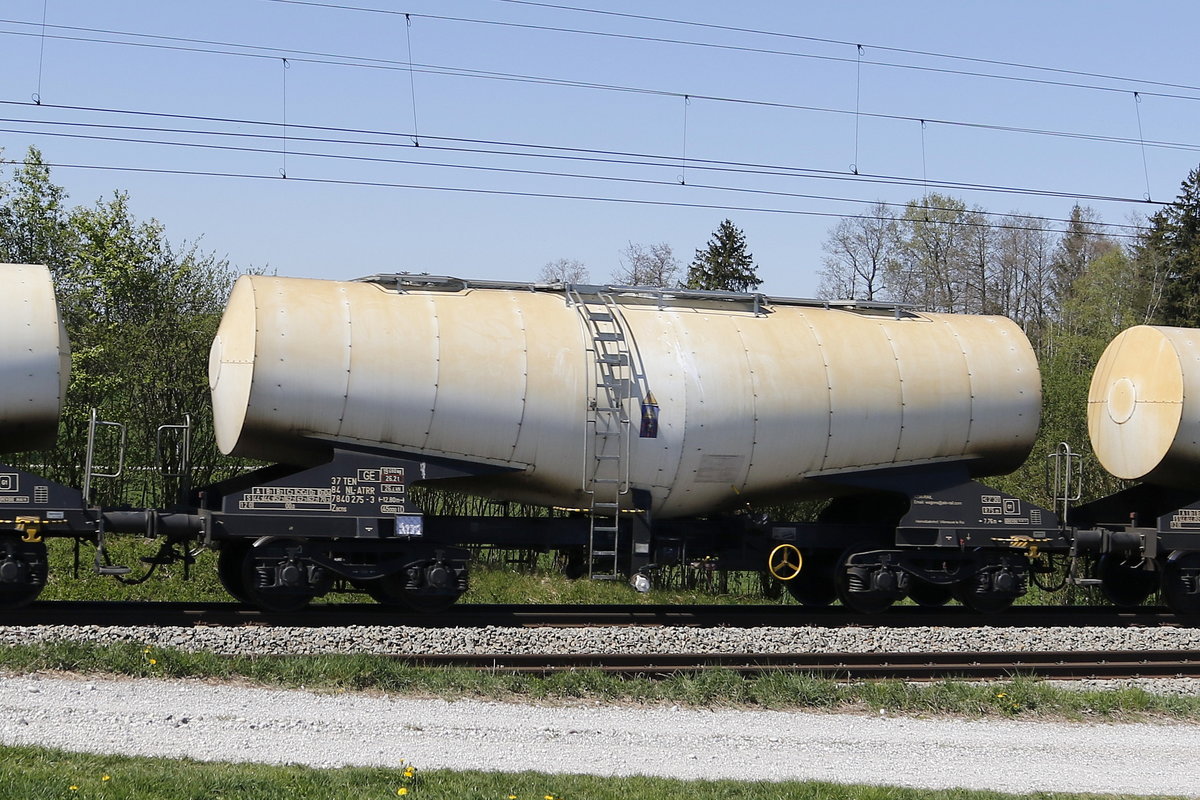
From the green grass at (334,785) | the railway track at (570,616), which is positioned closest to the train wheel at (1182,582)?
the railway track at (570,616)

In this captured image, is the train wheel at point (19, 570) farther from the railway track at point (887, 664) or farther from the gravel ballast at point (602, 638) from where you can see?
the railway track at point (887, 664)

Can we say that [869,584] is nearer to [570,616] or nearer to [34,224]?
[570,616]

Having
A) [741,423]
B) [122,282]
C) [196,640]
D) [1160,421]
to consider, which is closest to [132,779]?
[196,640]

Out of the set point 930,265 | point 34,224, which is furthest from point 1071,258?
point 34,224

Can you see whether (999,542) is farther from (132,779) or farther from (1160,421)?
(132,779)

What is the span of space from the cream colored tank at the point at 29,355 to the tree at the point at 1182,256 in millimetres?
41940

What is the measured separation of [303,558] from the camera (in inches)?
555

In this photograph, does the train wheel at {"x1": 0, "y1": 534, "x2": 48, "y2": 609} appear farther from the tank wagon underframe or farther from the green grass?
the green grass

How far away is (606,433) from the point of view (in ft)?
48.3

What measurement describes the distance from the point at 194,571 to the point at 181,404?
3.55 metres

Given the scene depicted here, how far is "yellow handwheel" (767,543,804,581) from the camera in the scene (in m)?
16.0

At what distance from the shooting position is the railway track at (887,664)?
12.6 meters

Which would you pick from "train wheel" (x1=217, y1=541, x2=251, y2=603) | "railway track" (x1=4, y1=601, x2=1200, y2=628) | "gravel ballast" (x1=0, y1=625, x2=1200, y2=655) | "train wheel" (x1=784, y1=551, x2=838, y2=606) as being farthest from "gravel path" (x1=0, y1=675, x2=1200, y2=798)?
"train wheel" (x1=784, y1=551, x2=838, y2=606)

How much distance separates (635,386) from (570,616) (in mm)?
2834
